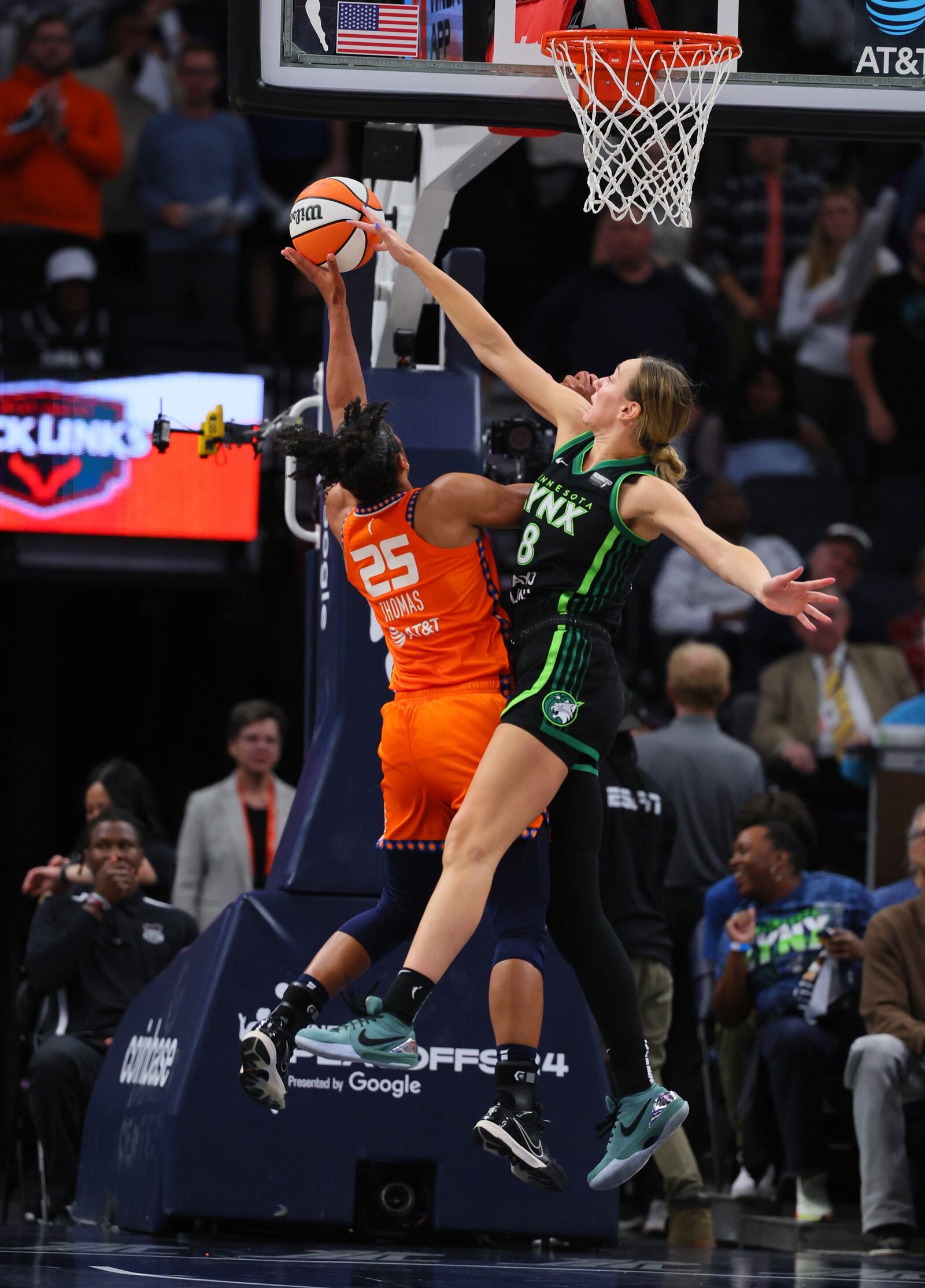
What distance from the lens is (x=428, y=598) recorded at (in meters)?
6.21

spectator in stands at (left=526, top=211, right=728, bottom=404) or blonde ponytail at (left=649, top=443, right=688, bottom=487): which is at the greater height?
spectator in stands at (left=526, top=211, right=728, bottom=404)

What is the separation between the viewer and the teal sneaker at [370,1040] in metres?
5.75

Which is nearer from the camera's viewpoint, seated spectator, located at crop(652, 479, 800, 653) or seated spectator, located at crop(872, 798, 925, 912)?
seated spectator, located at crop(872, 798, 925, 912)

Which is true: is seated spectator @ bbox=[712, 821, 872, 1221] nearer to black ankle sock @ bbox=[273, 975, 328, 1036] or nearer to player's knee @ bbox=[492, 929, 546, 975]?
player's knee @ bbox=[492, 929, 546, 975]

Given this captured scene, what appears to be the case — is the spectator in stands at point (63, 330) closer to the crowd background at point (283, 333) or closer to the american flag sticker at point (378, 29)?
the crowd background at point (283, 333)

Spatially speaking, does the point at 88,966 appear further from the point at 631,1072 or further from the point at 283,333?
the point at 283,333

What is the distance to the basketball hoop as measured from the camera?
22.2 ft

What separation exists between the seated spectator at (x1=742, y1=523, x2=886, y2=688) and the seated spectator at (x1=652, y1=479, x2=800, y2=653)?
0.13m

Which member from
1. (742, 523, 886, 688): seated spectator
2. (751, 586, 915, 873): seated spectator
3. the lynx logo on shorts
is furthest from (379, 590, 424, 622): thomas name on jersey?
(742, 523, 886, 688): seated spectator

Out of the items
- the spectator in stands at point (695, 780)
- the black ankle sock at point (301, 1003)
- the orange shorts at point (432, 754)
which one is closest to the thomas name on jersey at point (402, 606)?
the orange shorts at point (432, 754)

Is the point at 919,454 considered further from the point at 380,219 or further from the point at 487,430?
the point at 380,219

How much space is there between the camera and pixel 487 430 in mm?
8328

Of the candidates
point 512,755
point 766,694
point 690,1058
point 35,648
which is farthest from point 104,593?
point 512,755

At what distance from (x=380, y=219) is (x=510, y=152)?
30.4 ft
